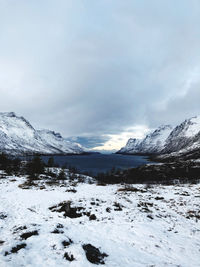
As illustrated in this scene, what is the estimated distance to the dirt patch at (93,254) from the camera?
7.70 m

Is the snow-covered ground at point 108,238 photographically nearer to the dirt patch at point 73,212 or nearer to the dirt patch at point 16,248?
the dirt patch at point 16,248

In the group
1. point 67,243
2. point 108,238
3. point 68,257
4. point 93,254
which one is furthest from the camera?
point 108,238

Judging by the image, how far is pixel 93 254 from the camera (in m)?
8.17

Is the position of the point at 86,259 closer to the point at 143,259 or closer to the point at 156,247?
the point at 143,259

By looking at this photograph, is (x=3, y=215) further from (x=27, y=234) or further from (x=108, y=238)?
(x=108, y=238)

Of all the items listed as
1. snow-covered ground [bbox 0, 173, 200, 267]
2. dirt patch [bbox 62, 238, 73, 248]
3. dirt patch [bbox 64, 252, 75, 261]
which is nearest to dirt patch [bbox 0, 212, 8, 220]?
snow-covered ground [bbox 0, 173, 200, 267]

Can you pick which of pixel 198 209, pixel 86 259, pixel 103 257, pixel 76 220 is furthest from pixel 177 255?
pixel 198 209

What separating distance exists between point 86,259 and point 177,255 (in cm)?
613

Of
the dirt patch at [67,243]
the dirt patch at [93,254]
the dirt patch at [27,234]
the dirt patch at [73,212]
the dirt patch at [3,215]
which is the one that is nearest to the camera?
the dirt patch at [93,254]

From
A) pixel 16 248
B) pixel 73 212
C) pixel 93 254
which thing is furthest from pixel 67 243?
pixel 73 212

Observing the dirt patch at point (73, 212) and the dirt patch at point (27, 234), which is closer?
the dirt patch at point (27, 234)

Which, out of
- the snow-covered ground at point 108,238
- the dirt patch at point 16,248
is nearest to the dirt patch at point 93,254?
the snow-covered ground at point 108,238

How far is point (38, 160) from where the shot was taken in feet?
232

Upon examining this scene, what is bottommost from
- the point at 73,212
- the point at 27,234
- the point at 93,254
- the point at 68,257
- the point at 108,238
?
the point at 73,212
